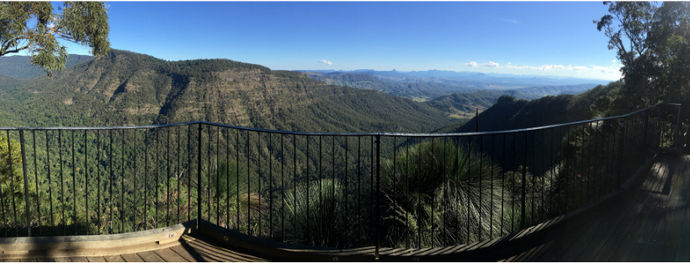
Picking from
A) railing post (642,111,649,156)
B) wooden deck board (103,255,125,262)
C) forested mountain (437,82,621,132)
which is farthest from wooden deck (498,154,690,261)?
forested mountain (437,82,621,132)

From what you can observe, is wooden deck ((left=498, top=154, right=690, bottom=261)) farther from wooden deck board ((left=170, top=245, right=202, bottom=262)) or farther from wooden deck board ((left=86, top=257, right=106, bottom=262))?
wooden deck board ((left=86, top=257, right=106, bottom=262))

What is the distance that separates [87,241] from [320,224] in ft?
5.74

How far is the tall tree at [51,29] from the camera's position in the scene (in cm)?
658

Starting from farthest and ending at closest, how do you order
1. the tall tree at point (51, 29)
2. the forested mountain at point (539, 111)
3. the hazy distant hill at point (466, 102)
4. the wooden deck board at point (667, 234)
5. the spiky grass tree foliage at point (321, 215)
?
1. the hazy distant hill at point (466, 102)
2. the forested mountain at point (539, 111)
3. the tall tree at point (51, 29)
4. the spiky grass tree foliage at point (321, 215)
5. the wooden deck board at point (667, 234)

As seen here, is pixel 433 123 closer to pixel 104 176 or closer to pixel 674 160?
pixel 104 176

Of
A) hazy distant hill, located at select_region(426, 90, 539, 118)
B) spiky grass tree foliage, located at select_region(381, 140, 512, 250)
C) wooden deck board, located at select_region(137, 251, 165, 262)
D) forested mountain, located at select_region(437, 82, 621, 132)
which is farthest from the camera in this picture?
hazy distant hill, located at select_region(426, 90, 539, 118)

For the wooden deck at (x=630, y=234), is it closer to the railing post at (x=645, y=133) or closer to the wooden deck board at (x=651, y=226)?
Answer: the wooden deck board at (x=651, y=226)

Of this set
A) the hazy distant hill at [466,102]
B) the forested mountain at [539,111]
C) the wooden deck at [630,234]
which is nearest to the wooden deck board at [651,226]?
the wooden deck at [630,234]

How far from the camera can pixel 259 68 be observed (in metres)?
116

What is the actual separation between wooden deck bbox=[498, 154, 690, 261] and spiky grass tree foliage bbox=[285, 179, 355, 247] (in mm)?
1399

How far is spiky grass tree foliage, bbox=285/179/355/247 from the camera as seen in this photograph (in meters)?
2.85

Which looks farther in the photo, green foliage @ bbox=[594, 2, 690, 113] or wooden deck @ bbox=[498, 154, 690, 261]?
green foliage @ bbox=[594, 2, 690, 113]

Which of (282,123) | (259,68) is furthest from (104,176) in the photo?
(259,68)

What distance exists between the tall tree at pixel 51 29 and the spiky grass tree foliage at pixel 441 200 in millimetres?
8352
